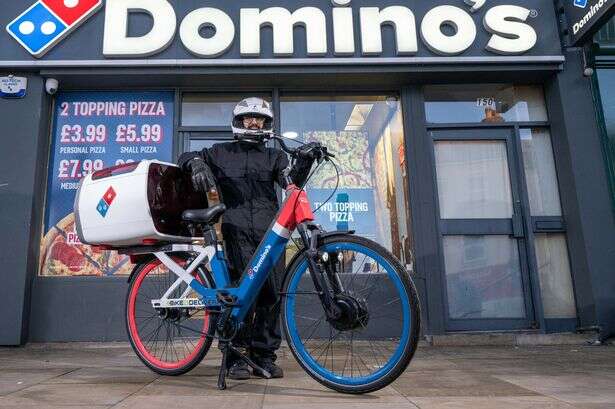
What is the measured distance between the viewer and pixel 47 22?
19.5 feet

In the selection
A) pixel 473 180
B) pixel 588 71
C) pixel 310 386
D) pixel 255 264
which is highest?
pixel 588 71

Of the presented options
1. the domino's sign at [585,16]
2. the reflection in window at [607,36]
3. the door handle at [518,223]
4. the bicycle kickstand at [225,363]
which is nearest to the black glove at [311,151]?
the bicycle kickstand at [225,363]

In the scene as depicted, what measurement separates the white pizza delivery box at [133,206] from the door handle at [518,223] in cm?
419

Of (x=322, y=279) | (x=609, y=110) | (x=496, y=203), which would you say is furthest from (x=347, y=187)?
(x=322, y=279)

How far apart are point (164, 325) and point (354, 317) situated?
4.60 feet

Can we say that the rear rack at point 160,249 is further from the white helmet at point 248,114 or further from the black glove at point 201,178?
the white helmet at point 248,114

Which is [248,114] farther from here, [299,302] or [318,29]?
[318,29]

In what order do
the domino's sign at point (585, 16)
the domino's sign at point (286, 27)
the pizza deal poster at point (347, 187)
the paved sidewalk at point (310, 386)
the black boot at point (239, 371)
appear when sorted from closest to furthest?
the paved sidewalk at point (310, 386) < the black boot at point (239, 371) < the domino's sign at point (585, 16) < the domino's sign at point (286, 27) < the pizza deal poster at point (347, 187)

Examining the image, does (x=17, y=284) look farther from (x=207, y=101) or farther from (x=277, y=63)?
(x=277, y=63)

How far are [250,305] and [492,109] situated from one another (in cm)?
468

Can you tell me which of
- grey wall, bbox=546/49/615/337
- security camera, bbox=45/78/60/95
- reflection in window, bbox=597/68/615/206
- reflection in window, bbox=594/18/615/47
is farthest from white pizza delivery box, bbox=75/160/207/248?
reflection in window, bbox=594/18/615/47

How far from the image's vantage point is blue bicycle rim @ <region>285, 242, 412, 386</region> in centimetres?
251

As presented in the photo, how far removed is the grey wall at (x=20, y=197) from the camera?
5.36 m

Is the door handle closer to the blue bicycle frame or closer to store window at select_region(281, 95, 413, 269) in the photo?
store window at select_region(281, 95, 413, 269)
